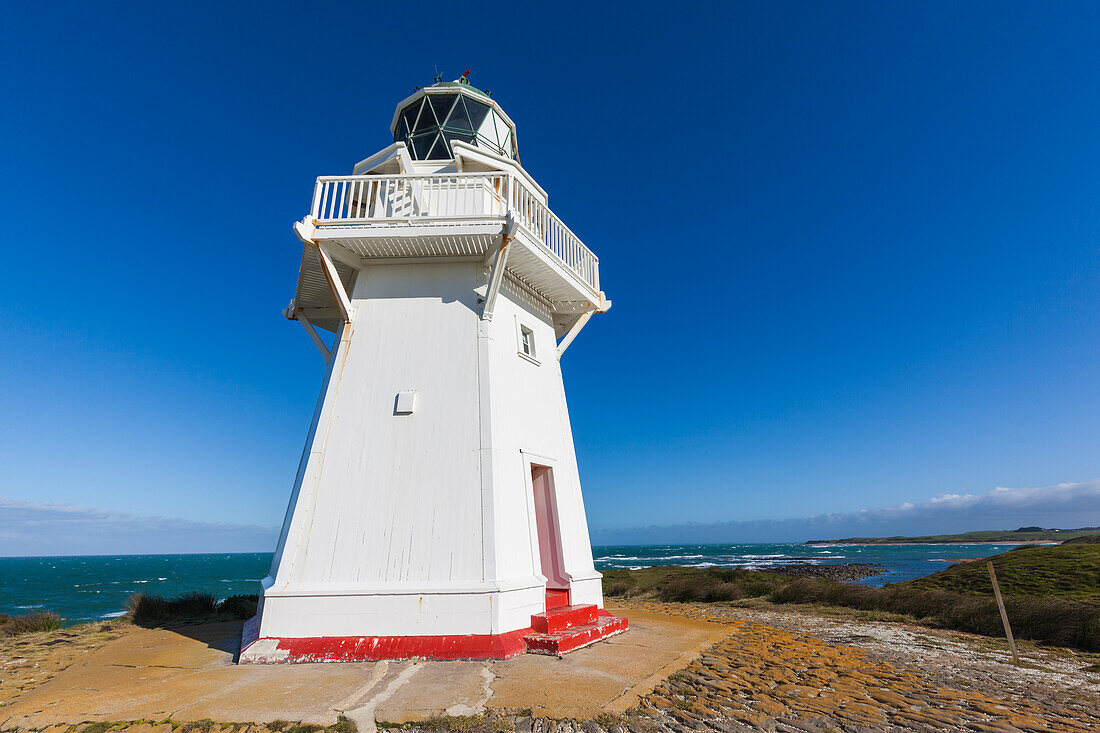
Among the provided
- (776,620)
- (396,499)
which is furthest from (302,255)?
(776,620)

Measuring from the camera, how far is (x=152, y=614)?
38.5 ft

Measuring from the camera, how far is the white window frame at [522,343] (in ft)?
29.4

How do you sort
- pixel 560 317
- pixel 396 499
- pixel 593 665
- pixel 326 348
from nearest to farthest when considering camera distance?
pixel 593 665
pixel 396 499
pixel 326 348
pixel 560 317

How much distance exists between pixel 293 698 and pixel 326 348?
20.9ft

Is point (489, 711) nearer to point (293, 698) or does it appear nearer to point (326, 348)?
point (293, 698)

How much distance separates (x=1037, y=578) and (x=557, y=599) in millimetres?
15897

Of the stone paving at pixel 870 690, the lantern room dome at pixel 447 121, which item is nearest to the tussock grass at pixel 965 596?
the stone paving at pixel 870 690

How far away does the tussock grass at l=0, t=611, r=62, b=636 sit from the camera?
10.4 metres

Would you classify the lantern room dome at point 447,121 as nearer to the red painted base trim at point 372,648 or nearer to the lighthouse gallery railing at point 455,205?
the lighthouse gallery railing at point 455,205

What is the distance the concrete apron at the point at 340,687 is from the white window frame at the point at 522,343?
179 inches

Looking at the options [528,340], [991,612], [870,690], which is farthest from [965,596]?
[528,340]

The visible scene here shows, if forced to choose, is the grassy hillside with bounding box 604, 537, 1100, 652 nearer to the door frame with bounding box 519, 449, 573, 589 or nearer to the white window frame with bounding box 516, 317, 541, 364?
the door frame with bounding box 519, 449, 573, 589

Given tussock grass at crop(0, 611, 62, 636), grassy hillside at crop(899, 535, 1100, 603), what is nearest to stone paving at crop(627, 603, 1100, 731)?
grassy hillside at crop(899, 535, 1100, 603)

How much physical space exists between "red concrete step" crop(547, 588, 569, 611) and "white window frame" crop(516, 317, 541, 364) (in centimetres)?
382
